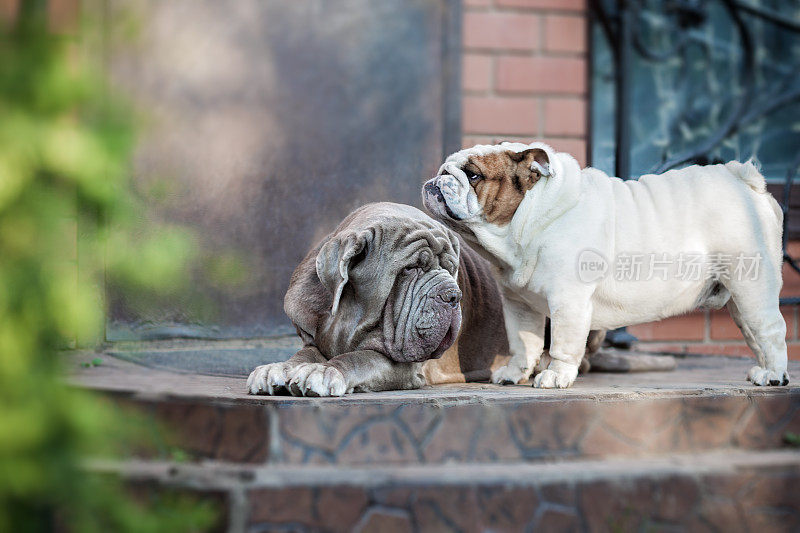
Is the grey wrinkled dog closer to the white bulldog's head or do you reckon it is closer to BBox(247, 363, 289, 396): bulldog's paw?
BBox(247, 363, 289, 396): bulldog's paw

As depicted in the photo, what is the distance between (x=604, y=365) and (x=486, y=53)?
5.49 feet

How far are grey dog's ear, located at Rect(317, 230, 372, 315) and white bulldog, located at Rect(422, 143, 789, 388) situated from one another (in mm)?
274

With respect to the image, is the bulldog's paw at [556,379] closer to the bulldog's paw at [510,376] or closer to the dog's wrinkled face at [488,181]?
the bulldog's paw at [510,376]

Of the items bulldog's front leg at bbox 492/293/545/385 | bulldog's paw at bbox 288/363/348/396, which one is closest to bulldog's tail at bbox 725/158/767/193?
bulldog's front leg at bbox 492/293/545/385

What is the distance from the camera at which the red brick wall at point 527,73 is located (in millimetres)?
3982

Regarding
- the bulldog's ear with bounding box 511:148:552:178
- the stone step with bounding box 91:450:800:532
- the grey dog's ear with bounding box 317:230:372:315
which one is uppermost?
the bulldog's ear with bounding box 511:148:552:178

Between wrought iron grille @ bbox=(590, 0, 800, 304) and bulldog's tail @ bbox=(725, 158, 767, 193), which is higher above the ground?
wrought iron grille @ bbox=(590, 0, 800, 304)

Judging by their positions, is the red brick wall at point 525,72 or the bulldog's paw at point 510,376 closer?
the bulldog's paw at point 510,376

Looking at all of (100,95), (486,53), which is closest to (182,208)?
(486,53)

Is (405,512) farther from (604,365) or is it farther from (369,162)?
(369,162)

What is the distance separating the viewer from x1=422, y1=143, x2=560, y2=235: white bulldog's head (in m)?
2.61

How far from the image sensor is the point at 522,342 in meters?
2.93

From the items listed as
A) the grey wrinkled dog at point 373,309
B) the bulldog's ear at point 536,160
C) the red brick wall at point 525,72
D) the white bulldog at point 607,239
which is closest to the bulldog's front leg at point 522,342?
the white bulldog at point 607,239

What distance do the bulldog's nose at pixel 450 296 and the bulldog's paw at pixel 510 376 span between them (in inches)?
19.0
